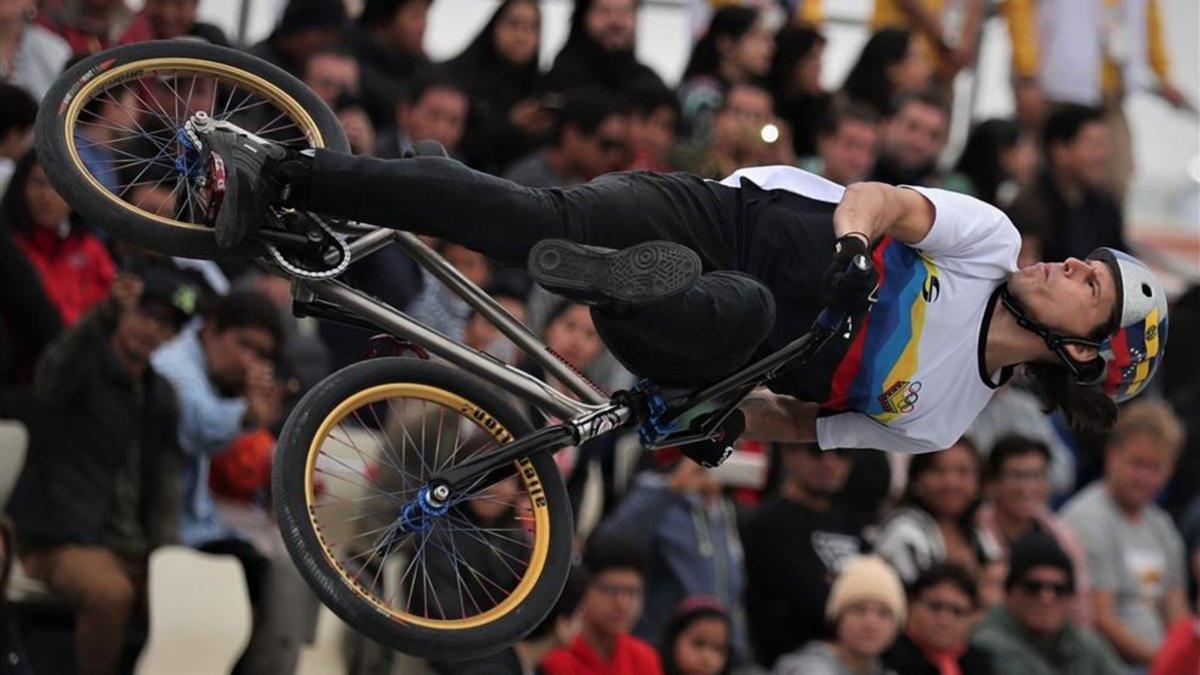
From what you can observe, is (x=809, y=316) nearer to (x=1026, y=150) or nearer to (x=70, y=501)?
(x=70, y=501)

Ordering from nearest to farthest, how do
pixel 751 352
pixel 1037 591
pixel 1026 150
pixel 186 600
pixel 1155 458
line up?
pixel 751 352, pixel 186 600, pixel 1037 591, pixel 1155 458, pixel 1026 150

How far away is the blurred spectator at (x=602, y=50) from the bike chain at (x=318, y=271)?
5.17 metres

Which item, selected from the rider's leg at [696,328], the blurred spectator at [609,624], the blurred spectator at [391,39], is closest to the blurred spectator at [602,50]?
the blurred spectator at [391,39]

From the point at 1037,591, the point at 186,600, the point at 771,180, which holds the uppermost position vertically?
the point at 771,180

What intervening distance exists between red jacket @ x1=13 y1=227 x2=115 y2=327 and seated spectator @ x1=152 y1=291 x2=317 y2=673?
1.34 feet

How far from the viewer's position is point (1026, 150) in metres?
13.1

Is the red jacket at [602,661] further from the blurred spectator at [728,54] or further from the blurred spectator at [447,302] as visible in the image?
the blurred spectator at [728,54]

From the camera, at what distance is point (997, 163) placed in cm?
1302

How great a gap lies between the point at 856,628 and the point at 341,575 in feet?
11.2

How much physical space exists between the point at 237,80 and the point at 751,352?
1.74m

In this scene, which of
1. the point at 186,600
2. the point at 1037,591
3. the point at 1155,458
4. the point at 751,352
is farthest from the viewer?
the point at 1155,458

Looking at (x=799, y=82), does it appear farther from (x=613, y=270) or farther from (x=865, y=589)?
(x=613, y=270)

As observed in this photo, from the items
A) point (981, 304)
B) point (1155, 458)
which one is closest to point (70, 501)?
point (981, 304)

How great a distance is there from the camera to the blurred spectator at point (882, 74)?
12.6 m
